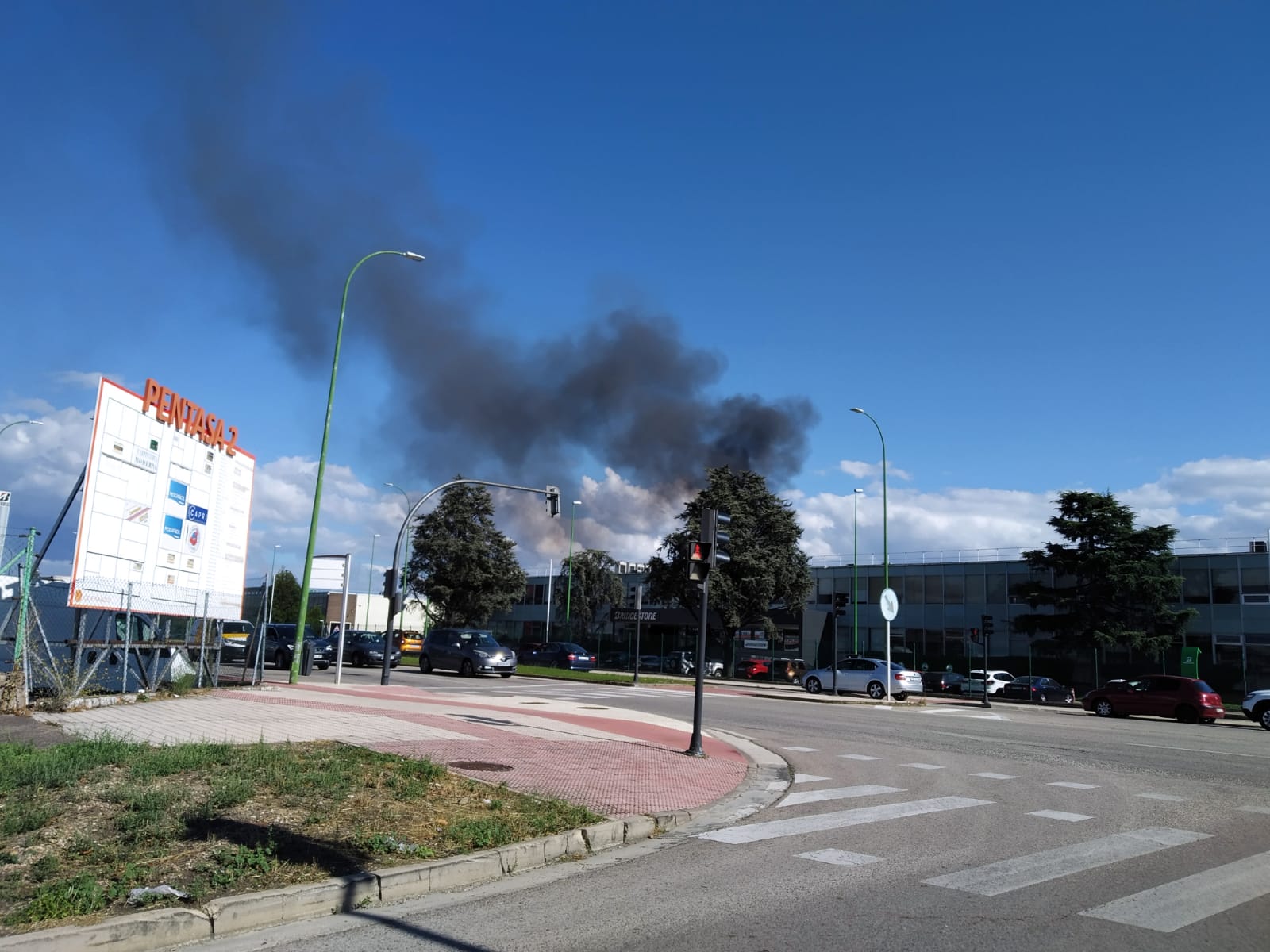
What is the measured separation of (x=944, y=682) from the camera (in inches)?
1855

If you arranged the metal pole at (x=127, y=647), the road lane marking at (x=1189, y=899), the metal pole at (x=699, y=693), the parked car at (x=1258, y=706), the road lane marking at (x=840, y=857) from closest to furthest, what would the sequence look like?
the road lane marking at (x=1189, y=899)
the road lane marking at (x=840, y=857)
the metal pole at (x=699, y=693)
the metal pole at (x=127, y=647)
the parked car at (x=1258, y=706)

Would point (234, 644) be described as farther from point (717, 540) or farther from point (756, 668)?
point (756, 668)

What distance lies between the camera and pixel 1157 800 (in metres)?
10.6

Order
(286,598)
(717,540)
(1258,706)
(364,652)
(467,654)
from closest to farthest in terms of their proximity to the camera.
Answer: (717,540) < (1258,706) < (467,654) < (364,652) < (286,598)

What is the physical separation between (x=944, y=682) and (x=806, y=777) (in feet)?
124

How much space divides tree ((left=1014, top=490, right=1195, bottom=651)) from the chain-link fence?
139 feet

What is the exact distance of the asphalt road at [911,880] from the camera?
5.23 meters

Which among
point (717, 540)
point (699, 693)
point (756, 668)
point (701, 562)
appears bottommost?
point (756, 668)

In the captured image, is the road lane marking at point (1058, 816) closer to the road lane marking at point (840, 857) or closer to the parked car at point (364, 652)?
the road lane marking at point (840, 857)

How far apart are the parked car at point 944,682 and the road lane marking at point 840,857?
40655 mm

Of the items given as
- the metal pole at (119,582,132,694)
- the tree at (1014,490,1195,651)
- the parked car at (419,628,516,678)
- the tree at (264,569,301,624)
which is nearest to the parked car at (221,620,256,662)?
the parked car at (419,628,516,678)

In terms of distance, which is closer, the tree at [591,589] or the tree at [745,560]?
the tree at [745,560]

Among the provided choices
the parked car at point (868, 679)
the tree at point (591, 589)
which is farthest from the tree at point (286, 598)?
the parked car at point (868, 679)

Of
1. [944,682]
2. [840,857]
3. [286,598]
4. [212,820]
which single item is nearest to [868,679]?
[944,682]
